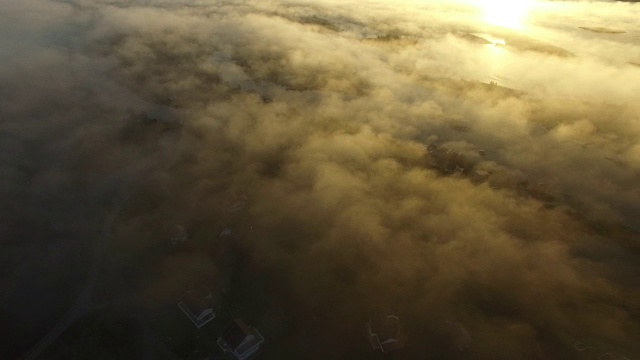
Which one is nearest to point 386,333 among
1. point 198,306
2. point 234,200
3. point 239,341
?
point 239,341

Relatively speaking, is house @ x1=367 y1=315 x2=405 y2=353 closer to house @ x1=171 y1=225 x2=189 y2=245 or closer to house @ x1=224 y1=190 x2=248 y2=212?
house @ x1=224 y1=190 x2=248 y2=212

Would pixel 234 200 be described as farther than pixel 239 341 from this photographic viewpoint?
Yes

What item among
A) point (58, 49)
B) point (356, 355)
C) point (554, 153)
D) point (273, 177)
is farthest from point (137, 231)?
point (58, 49)

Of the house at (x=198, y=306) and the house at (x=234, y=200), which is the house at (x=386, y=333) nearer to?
the house at (x=198, y=306)

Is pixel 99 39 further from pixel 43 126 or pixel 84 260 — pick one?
pixel 84 260

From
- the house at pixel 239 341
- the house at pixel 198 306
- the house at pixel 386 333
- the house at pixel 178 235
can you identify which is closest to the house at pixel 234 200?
the house at pixel 178 235

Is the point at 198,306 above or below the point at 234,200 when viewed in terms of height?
below

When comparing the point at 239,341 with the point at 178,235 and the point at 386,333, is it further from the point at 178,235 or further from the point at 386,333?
the point at 178,235
